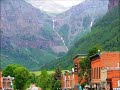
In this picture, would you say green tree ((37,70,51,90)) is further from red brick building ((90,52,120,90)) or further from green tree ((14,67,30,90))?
red brick building ((90,52,120,90))

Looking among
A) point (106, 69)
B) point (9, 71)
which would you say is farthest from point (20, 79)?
point (106, 69)

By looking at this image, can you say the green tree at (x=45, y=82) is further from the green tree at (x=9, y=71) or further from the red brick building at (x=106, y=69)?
the red brick building at (x=106, y=69)

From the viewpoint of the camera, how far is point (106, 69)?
62.9 m

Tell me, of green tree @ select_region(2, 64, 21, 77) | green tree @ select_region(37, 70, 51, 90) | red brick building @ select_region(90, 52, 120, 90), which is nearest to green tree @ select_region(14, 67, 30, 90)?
green tree @ select_region(2, 64, 21, 77)

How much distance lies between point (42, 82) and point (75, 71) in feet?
255

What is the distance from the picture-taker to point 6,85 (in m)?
131

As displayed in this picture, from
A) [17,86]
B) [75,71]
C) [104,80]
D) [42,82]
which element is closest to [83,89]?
[75,71]

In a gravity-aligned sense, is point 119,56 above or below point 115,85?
above

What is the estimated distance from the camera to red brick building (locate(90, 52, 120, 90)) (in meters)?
58.7

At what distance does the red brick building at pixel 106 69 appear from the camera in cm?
5866

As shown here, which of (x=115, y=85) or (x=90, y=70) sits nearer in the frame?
(x=115, y=85)

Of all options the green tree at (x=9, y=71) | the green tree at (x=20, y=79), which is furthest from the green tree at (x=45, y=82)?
the green tree at (x=20, y=79)

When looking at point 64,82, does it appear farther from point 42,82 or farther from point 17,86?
point 42,82

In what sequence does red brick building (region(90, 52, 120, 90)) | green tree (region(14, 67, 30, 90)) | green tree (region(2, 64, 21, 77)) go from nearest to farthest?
red brick building (region(90, 52, 120, 90)) < green tree (region(14, 67, 30, 90)) < green tree (region(2, 64, 21, 77))
